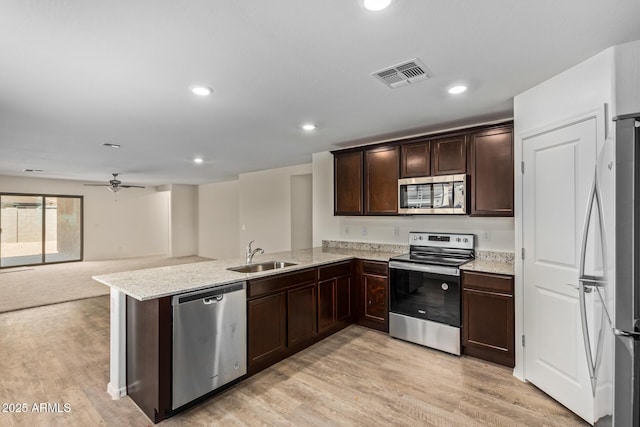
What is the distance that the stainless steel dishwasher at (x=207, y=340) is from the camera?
2.24 m

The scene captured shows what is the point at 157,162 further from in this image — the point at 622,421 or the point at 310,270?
the point at 622,421

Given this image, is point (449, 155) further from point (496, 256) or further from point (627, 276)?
point (627, 276)

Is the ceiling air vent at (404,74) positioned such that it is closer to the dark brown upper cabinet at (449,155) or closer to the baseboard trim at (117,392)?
the dark brown upper cabinet at (449,155)

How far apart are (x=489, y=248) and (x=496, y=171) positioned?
0.92 meters

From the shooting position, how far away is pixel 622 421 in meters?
1.21

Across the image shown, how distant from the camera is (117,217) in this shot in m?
9.74

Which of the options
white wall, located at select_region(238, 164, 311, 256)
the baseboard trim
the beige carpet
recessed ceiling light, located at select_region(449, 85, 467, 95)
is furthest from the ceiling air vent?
the beige carpet

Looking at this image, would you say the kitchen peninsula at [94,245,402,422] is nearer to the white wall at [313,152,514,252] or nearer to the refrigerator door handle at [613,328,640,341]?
the white wall at [313,152,514,252]

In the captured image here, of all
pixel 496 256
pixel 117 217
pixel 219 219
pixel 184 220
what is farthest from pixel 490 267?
pixel 117 217

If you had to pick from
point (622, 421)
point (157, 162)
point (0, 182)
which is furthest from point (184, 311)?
point (0, 182)

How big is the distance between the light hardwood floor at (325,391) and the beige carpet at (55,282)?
6.68 feet

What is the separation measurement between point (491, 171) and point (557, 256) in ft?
3.66

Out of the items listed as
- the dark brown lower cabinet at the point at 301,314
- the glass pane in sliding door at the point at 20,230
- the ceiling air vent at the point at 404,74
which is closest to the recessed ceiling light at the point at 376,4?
the ceiling air vent at the point at 404,74

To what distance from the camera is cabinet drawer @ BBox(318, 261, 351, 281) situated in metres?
3.52
